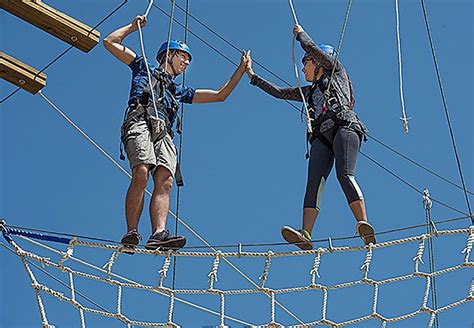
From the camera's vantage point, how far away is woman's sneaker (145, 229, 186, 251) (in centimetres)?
848

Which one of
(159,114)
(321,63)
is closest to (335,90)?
(321,63)

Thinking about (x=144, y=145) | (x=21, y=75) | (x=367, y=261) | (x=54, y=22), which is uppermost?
(x=54, y=22)

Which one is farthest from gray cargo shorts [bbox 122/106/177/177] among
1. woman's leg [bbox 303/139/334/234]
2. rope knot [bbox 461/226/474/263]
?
rope knot [bbox 461/226/474/263]

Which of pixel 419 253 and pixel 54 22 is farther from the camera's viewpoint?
pixel 54 22

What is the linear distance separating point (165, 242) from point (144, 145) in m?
0.56

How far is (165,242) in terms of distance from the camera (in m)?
8.48

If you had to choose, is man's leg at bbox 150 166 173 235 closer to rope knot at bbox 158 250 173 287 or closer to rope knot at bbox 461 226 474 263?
rope knot at bbox 158 250 173 287

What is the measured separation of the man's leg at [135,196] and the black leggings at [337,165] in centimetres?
84

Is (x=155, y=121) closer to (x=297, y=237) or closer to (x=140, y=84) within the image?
(x=140, y=84)

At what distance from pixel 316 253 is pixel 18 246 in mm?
1539

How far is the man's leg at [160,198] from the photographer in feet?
28.3

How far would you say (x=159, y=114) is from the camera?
895 cm

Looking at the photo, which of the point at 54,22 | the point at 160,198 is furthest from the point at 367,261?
the point at 54,22

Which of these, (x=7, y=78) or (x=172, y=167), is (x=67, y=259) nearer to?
(x=172, y=167)
